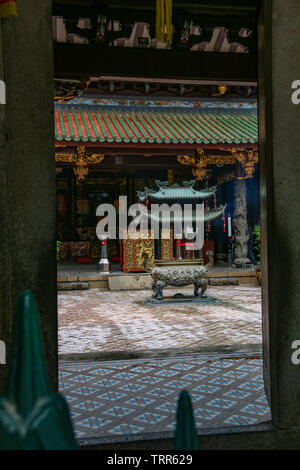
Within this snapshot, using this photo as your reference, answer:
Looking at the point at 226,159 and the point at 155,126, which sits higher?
the point at 155,126

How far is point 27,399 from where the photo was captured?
2.35ft

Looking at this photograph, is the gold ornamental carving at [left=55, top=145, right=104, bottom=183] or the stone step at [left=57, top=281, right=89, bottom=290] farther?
the gold ornamental carving at [left=55, top=145, right=104, bottom=183]

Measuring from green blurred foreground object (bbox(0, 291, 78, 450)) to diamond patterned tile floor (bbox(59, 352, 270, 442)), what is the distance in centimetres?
203

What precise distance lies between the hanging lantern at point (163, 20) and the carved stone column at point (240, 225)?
423 inches

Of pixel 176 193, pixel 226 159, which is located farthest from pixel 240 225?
pixel 176 193

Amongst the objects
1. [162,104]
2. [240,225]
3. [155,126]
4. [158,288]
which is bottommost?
[158,288]

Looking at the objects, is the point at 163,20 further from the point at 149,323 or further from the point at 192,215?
the point at 192,215

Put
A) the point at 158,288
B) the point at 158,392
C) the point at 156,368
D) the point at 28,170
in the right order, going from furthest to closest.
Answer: the point at 158,288, the point at 156,368, the point at 158,392, the point at 28,170

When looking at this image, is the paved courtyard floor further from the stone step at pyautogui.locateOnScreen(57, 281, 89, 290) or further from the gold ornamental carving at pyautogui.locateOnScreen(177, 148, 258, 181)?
the gold ornamental carving at pyautogui.locateOnScreen(177, 148, 258, 181)

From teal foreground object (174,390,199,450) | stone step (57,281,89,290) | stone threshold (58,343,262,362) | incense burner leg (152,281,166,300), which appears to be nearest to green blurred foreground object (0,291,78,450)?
teal foreground object (174,390,199,450)

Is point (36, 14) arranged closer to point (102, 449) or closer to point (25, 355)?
point (25, 355)

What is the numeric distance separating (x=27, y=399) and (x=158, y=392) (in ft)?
10.3

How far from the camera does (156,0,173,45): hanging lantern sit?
269 cm
